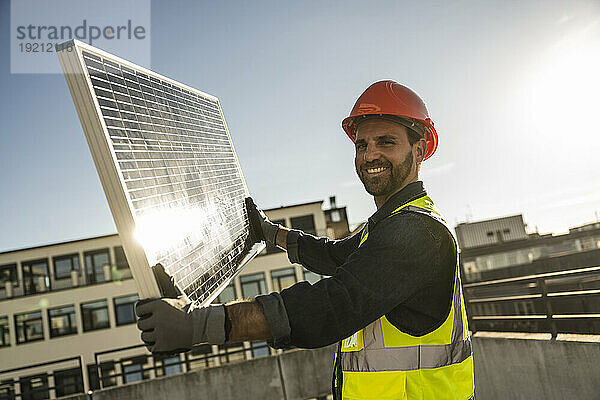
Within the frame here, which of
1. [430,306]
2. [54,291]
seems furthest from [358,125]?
[54,291]

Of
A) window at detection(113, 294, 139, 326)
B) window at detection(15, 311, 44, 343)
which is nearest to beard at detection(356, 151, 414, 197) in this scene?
window at detection(113, 294, 139, 326)

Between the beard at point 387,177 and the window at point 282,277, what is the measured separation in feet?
107

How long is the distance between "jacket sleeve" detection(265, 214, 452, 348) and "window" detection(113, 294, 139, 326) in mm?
34573

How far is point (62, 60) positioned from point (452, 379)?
5.90 feet

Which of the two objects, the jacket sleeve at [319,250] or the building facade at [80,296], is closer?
the jacket sleeve at [319,250]

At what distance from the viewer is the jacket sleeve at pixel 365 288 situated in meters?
1.63

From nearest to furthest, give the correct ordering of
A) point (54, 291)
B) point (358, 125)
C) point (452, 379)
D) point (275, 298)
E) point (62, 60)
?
point (62, 60), point (275, 298), point (452, 379), point (358, 125), point (54, 291)

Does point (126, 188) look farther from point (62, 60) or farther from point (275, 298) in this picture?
point (275, 298)

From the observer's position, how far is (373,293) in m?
1.68

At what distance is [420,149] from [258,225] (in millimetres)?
1066

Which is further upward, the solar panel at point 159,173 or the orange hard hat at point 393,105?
the orange hard hat at point 393,105

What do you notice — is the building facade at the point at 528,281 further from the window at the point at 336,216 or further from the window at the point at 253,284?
the window at the point at 253,284

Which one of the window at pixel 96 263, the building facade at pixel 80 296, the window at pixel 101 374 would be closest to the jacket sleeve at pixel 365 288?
the window at pixel 101 374

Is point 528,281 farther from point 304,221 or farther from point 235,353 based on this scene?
point 304,221
